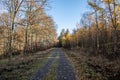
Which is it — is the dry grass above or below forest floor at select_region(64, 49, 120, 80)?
above

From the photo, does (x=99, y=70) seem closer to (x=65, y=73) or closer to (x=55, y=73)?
(x=65, y=73)

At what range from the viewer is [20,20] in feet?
70.9

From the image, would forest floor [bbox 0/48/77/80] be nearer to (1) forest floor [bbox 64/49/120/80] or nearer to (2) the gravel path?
(2) the gravel path

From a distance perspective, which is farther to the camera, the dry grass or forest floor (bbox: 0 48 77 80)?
the dry grass

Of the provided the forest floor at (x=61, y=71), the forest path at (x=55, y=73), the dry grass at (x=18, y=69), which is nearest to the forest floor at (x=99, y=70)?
the forest floor at (x=61, y=71)

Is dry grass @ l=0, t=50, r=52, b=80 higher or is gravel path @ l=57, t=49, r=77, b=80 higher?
dry grass @ l=0, t=50, r=52, b=80

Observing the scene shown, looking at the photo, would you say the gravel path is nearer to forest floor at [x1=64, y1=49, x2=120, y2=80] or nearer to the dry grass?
forest floor at [x1=64, y1=49, x2=120, y2=80]

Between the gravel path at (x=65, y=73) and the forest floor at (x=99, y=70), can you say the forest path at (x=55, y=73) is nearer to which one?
the gravel path at (x=65, y=73)

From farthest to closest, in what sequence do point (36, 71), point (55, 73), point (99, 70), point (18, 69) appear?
point (18, 69) → point (99, 70) → point (36, 71) → point (55, 73)

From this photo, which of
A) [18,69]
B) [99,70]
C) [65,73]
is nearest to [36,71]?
[18,69]

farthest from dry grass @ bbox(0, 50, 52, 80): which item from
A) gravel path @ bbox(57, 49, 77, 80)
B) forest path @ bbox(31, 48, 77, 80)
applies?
gravel path @ bbox(57, 49, 77, 80)

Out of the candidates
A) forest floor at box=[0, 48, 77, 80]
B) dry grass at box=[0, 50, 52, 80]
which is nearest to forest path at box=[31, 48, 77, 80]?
forest floor at box=[0, 48, 77, 80]

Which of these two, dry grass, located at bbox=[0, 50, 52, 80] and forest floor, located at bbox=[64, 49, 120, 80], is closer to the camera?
forest floor, located at bbox=[64, 49, 120, 80]

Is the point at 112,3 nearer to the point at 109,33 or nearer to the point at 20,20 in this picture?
the point at 20,20
